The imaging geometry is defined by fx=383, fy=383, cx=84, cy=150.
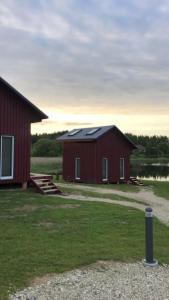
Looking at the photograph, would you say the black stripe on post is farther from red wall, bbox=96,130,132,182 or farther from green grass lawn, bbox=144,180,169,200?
red wall, bbox=96,130,132,182

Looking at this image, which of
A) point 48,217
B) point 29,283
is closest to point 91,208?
point 48,217

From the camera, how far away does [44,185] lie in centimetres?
1719

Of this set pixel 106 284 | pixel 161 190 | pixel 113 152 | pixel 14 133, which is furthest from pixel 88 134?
pixel 106 284

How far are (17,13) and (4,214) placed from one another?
25.4 feet

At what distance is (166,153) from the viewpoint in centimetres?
11788

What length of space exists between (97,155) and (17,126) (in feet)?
36.2

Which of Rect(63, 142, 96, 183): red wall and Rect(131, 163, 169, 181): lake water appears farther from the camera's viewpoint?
Rect(131, 163, 169, 181): lake water

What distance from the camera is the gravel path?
5172mm

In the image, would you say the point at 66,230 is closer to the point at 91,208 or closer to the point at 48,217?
the point at 48,217

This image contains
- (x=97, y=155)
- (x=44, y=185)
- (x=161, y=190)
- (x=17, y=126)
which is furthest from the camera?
(x=97, y=155)

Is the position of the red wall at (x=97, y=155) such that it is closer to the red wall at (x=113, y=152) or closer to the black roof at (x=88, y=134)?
the red wall at (x=113, y=152)

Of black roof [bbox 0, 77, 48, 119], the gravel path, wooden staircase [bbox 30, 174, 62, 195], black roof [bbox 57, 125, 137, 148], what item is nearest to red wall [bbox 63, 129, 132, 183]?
black roof [bbox 57, 125, 137, 148]

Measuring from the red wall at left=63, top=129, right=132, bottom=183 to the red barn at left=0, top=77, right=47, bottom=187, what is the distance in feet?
33.0

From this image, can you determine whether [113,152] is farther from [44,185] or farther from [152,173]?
[152,173]
